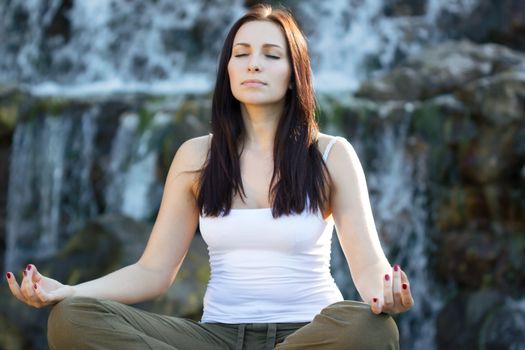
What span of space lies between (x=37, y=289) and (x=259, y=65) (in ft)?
2.85

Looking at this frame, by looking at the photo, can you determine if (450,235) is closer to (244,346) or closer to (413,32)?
(413,32)

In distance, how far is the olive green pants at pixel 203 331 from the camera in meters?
2.41

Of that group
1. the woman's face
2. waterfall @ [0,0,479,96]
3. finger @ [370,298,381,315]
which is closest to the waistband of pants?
finger @ [370,298,381,315]

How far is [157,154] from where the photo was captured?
721 centimetres

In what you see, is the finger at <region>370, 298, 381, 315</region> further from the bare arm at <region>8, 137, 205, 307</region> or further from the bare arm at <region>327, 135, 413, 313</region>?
the bare arm at <region>8, 137, 205, 307</region>

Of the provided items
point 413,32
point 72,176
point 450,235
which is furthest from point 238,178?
point 413,32

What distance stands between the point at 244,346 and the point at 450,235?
432cm

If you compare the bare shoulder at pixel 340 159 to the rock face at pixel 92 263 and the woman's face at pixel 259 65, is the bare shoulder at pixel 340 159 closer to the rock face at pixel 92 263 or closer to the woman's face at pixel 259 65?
the woman's face at pixel 259 65

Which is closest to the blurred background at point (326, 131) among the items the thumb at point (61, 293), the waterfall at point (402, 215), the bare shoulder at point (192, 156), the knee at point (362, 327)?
the waterfall at point (402, 215)

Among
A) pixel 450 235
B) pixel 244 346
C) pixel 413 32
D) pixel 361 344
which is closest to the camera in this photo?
pixel 361 344

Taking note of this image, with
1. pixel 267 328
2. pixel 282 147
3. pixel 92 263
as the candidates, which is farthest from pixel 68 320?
pixel 92 263

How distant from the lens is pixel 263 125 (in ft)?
9.78

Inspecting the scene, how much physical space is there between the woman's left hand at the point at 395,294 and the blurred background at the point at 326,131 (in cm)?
329

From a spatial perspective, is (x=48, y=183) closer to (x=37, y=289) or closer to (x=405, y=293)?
(x=37, y=289)
